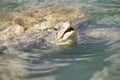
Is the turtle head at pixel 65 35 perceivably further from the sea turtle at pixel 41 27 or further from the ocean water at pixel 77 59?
the ocean water at pixel 77 59

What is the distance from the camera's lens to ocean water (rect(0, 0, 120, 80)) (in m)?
3.82

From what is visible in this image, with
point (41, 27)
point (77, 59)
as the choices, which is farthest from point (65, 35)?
point (41, 27)

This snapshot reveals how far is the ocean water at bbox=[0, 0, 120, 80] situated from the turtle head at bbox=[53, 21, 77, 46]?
120 millimetres

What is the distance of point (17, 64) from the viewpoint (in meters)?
4.25

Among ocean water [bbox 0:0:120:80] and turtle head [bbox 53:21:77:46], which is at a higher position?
turtle head [bbox 53:21:77:46]

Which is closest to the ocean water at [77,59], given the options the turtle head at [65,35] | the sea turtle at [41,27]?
the turtle head at [65,35]

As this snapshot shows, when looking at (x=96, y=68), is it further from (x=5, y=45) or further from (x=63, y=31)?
(x=5, y=45)

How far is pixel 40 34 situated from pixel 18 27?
52cm

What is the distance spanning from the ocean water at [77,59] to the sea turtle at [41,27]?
0.23 m

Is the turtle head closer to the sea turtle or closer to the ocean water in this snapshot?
the sea turtle

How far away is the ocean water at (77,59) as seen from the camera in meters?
3.82

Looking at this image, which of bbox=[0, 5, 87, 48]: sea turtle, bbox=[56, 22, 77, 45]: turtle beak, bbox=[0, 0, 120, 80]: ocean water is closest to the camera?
bbox=[0, 0, 120, 80]: ocean water

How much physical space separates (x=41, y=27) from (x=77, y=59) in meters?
1.35

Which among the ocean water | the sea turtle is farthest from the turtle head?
the ocean water
